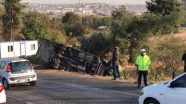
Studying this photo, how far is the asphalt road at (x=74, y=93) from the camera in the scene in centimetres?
1398

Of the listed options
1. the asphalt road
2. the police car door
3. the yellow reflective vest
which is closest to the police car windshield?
the asphalt road

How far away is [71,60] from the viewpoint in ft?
96.6

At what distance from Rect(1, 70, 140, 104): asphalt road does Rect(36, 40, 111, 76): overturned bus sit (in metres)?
8.54

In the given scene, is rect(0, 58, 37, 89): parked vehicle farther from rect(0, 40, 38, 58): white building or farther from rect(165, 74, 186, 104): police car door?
rect(0, 40, 38, 58): white building

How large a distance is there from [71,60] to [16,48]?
17.8 m

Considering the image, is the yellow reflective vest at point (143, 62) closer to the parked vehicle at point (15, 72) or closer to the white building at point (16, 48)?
the parked vehicle at point (15, 72)

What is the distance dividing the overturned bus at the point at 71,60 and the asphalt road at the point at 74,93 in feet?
28.0

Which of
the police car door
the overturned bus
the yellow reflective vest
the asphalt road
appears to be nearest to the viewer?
the police car door

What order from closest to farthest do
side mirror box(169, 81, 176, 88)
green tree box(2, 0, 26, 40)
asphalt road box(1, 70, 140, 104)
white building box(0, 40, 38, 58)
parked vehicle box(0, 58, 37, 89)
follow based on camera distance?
side mirror box(169, 81, 176, 88)
asphalt road box(1, 70, 140, 104)
parked vehicle box(0, 58, 37, 89)
white building box(0, 40, 38, 58)
green tree box(2, 0, 26, 40)

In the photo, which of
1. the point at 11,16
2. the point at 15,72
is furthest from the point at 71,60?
the point at 11,16

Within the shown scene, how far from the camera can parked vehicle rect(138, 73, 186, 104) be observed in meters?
9.41

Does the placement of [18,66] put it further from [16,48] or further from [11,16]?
[11,16]

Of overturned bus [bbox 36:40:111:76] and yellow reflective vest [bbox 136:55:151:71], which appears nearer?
yellow reflective vest [bbox 136:55:151:71]

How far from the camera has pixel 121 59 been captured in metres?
37.3
